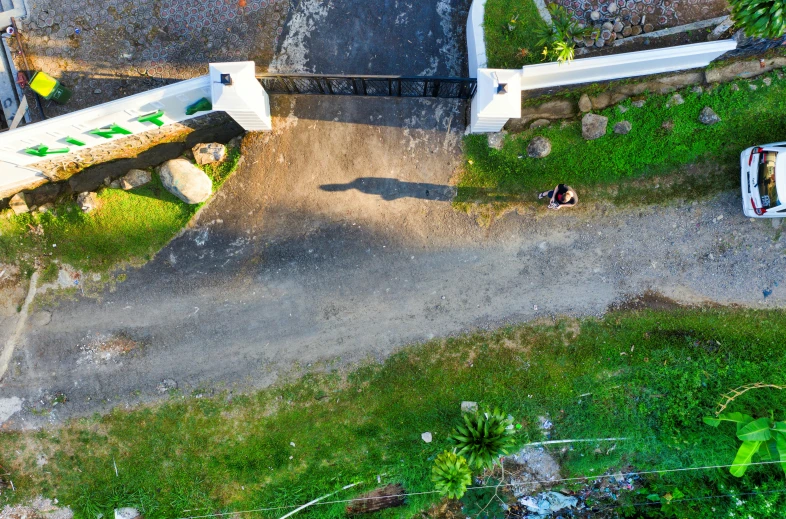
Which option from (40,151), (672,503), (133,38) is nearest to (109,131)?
(40,151)

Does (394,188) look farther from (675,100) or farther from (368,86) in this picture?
(675,100)

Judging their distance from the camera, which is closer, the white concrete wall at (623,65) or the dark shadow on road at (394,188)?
the white concrete wall at (623,65)

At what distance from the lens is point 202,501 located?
10844 millimetres

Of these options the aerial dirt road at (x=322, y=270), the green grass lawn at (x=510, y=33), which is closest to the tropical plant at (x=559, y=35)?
the green grass lawn at (x=510, y=33)

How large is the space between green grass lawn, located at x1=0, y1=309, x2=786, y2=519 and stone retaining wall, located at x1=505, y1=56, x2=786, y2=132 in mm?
4998

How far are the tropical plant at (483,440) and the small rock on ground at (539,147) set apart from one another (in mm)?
6018

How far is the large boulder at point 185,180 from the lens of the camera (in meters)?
10.5

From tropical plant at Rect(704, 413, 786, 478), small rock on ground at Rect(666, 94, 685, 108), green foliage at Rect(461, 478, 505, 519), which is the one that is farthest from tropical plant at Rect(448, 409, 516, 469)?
small rock on ground at Rect(666, 94, 685, 108)

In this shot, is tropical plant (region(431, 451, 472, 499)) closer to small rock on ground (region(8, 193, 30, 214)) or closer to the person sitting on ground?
the person sitting on ground

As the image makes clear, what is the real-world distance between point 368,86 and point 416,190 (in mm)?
2717

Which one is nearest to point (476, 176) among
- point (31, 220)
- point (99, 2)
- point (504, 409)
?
Result: point (504, 409)

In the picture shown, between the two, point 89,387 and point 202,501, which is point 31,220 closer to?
point 89,387

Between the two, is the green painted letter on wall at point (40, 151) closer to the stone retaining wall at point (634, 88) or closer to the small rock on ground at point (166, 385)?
the small rock on ground at point (166, 385)

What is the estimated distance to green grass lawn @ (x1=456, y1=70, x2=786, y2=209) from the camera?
1038cm
